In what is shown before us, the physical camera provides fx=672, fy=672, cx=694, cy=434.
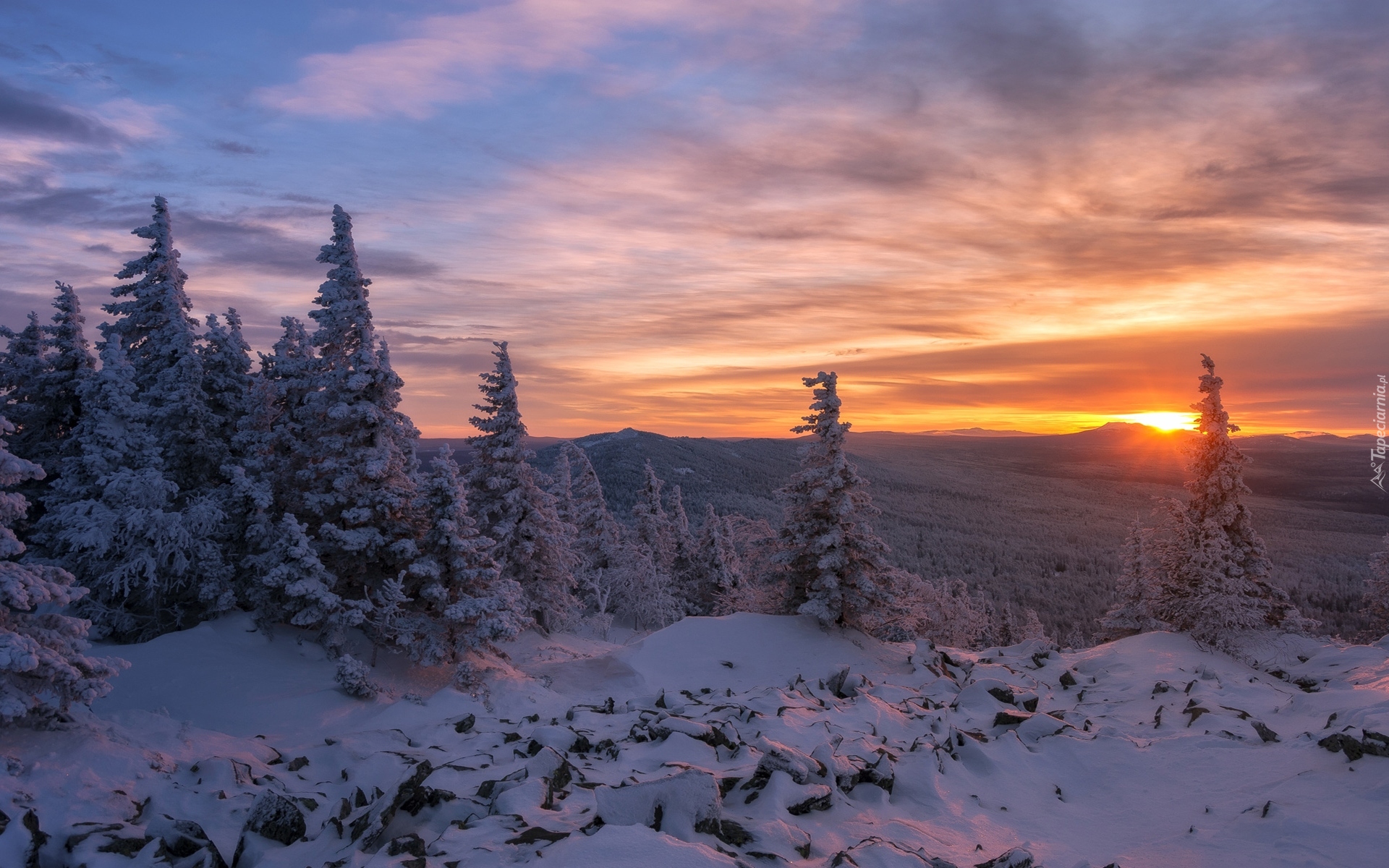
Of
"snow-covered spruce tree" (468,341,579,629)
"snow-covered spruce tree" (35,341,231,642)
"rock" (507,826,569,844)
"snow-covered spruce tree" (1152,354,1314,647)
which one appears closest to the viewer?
"rock" (507,826,569,844)

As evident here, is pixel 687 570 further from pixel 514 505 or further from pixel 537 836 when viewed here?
pixel 537 836

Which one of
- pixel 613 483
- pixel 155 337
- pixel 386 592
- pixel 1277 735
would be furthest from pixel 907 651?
pixel 613 483

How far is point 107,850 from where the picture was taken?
6.41 meters

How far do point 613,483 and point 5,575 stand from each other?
131070 mm

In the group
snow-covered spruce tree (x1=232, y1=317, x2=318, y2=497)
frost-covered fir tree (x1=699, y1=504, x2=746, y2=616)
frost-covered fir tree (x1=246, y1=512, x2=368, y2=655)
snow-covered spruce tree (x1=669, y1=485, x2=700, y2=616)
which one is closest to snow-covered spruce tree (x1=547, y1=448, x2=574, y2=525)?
snow-covered spruce tree (x1=669, y1=485, x2=700, y2=616)

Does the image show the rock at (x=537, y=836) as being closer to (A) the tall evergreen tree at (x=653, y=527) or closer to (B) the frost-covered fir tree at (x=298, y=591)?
(B) the frost-covered fir tree at (x=298, y=591)

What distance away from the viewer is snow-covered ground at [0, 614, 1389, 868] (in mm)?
6316

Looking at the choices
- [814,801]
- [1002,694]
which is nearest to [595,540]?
[1002,694]

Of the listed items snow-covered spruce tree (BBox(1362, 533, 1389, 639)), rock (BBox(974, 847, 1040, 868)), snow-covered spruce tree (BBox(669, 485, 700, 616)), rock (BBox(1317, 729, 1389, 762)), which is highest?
rock (BBox(1317, 729, 1389, 762))

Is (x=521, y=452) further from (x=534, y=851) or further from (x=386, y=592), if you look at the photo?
(x=534, y=851)

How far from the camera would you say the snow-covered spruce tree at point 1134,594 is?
29548 millimetres

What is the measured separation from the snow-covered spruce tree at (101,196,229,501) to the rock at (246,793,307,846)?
56.7 ft

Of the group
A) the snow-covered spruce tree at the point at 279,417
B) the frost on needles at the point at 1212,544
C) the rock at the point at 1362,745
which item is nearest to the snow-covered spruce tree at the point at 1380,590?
the frost on needles at the point at 1212,544

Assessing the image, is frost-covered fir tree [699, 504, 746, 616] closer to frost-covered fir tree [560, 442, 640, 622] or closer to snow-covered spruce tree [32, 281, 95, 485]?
frost-covered fir tree [560, 442, 640, 622]
